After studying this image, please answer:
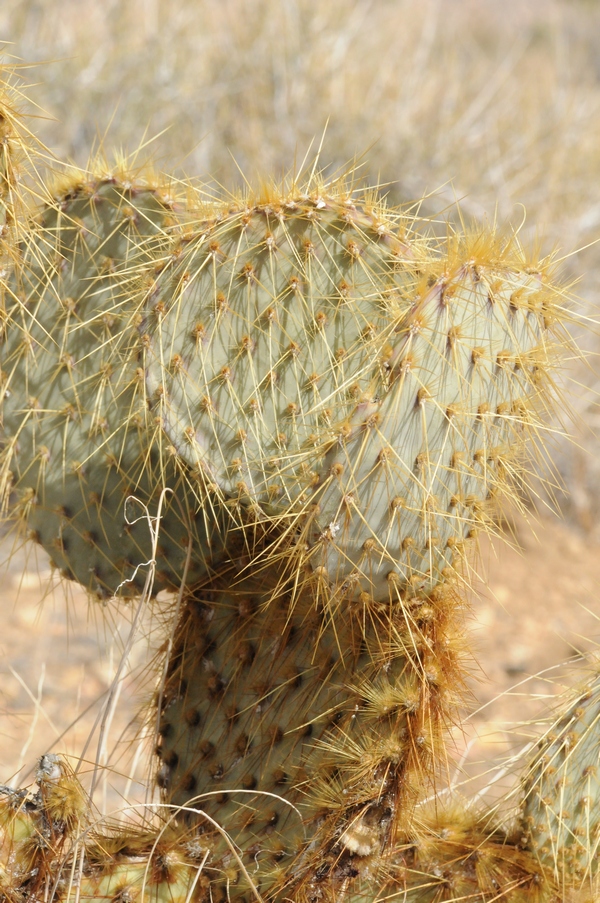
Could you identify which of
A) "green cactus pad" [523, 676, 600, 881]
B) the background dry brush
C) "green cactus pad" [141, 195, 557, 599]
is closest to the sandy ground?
the background dry brush

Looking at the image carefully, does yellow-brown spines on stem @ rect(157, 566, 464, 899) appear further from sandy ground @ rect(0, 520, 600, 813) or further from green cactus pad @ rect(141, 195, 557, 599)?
sandy ground @ rect(0, 520, 600, 813)

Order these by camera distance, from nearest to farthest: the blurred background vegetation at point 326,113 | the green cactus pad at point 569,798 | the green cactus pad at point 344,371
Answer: the green cactus pad at point 344,371 < the green cactus pad at point 569,798 < the blurred background vegetation at point 326,113

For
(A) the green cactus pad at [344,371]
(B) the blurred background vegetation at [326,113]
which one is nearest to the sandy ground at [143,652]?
(B) the blurred background vegetation at [326,113]

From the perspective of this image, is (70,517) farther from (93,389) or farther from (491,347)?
(491,347)

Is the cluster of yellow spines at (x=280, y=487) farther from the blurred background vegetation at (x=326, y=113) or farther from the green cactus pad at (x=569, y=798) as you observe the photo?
the blurred background vegetation at (x=326, y=113)

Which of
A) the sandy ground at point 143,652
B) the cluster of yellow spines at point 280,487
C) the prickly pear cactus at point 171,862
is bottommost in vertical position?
the sandy ground at point 143,652

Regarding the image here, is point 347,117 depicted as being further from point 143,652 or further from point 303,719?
point 303,719

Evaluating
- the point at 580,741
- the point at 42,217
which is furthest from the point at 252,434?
the point at 580,741
